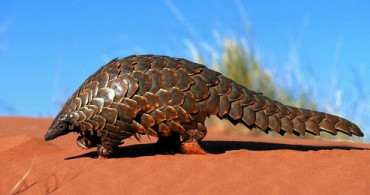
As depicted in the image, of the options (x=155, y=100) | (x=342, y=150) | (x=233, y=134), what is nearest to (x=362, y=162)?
(x=342, y=150)

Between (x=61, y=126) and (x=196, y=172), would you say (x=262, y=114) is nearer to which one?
(x=196, y=172)

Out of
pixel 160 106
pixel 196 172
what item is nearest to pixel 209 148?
pixel 160 106

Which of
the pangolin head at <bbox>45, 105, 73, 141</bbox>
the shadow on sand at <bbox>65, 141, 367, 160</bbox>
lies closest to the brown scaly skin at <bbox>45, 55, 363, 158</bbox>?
the pangolin head at <bbox>45, 105, 73, 141</bbox>

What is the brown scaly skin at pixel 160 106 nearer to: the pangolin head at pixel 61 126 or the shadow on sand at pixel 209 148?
the pangolin head at pixel 61 126

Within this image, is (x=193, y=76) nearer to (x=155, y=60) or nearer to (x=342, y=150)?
(x=155, y=60)

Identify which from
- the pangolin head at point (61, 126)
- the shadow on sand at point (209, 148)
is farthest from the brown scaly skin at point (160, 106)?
the shadow on sand at point (209, 148)
